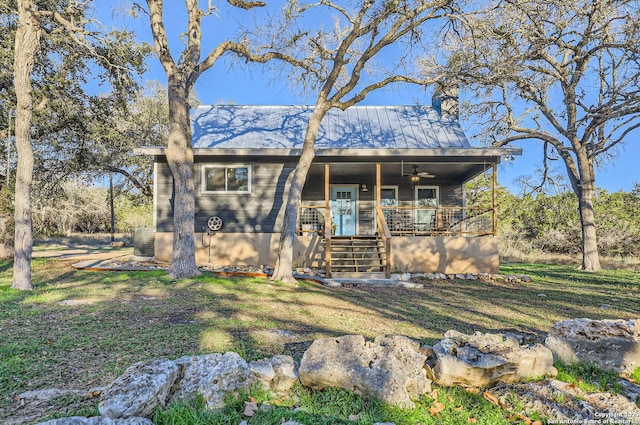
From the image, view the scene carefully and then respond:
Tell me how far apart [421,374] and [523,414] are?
2.28 feet

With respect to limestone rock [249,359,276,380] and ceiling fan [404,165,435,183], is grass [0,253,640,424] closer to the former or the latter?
limestone rock [249,359,276,380]

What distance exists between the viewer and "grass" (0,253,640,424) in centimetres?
317

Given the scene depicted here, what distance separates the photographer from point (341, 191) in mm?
12953

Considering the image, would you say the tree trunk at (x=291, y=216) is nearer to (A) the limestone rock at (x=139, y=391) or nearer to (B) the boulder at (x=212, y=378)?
(B) the boulder at (x=212, y=378)

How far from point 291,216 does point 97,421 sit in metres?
6.72

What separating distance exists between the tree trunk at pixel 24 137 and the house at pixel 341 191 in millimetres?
3395

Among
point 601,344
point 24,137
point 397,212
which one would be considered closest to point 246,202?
point 397,212

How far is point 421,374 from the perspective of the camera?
9.21ft

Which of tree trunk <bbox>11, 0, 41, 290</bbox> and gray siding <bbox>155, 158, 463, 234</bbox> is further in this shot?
gray siding <bbox>155, 158, 463, 234</bbox>

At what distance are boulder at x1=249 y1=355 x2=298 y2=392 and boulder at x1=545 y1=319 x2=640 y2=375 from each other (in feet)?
7.85

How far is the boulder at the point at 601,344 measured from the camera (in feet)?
10.3

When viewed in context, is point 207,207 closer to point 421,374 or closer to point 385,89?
point 385,89

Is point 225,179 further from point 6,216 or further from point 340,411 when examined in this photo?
point 340,411

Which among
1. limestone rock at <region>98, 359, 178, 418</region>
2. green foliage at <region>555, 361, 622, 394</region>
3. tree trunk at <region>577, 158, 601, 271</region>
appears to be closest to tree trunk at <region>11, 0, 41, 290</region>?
limestone rock at <region>98, 359, 178, 418</region>
